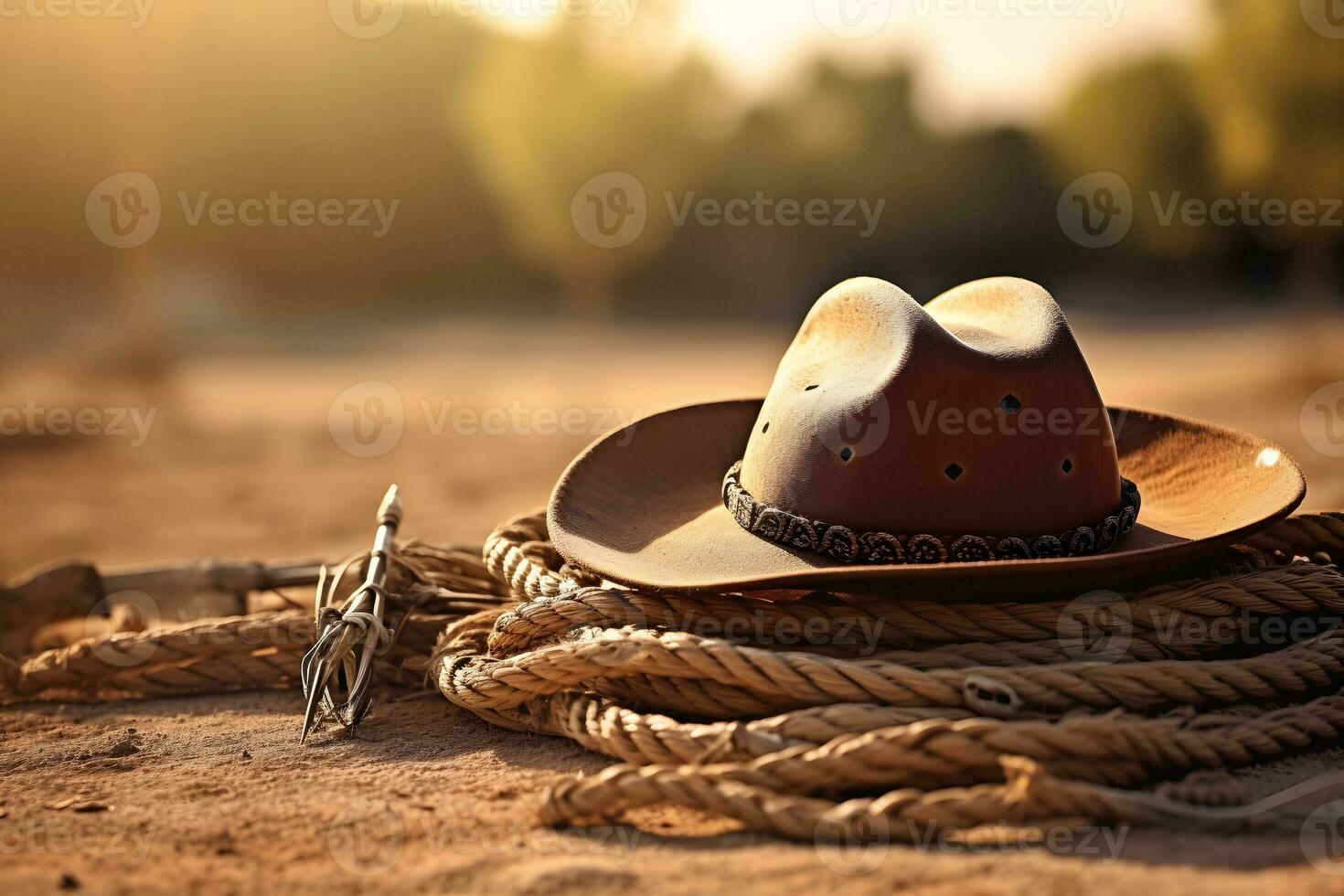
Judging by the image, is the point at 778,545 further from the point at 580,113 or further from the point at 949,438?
the point at 580,113

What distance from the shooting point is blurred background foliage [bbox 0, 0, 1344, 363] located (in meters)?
12.0

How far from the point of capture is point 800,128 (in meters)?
20.6

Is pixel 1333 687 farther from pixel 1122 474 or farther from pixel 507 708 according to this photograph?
pixel 507 708

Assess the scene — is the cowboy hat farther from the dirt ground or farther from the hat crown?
the dirt ground

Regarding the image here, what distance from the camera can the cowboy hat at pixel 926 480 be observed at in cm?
194

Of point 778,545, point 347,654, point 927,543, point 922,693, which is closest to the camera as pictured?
point 922,693

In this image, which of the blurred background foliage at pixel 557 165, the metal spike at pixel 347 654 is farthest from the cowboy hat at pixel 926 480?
the blurred background foliage at pixel 557 165

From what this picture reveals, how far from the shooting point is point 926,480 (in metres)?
1.96

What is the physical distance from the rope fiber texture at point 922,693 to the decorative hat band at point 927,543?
0.10 metres

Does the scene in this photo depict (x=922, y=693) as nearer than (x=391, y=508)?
Yes

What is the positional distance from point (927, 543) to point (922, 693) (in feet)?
0.92

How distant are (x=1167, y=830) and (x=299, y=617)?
1.82m

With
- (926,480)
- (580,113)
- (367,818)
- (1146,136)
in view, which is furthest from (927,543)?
(1146,136)

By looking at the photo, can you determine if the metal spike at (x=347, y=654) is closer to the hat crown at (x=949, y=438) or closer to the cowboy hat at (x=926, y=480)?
the cowboy hat at (x=926, y=480)
